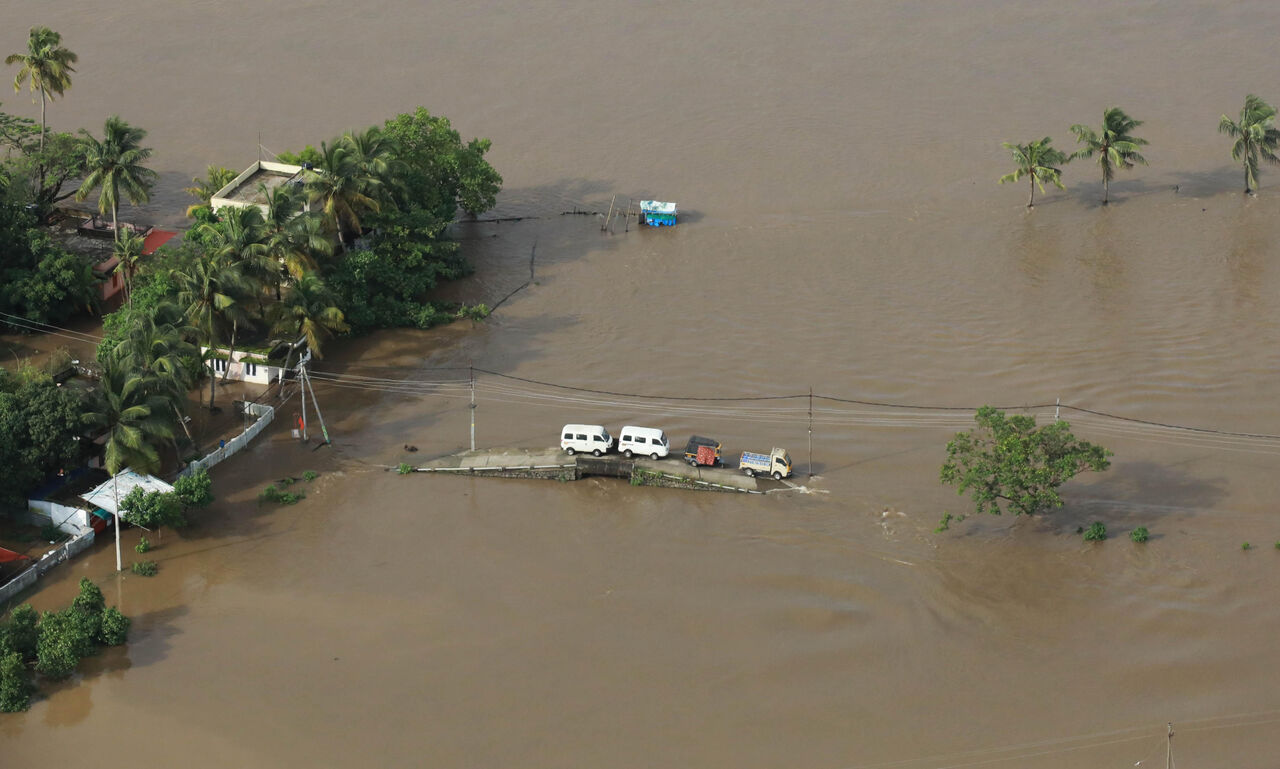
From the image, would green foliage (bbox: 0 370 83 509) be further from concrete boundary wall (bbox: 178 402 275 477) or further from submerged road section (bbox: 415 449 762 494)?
submerged road section (bbox: 415 449 762 494)

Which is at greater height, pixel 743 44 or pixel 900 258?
pixel 743 44

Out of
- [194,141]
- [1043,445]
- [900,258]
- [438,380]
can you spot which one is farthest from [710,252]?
[194,141]

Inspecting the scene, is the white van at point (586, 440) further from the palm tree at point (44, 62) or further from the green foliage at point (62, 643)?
the palm tree at point (44, 62)

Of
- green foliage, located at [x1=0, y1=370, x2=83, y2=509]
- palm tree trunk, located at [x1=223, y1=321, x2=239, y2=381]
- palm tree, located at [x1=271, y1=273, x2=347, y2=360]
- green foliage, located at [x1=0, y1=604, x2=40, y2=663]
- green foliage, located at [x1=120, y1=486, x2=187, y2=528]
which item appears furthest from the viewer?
palm tree, located at [x1=271, y1=273, x2=347, y2=360]

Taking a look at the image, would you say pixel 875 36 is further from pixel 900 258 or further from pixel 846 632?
pixel 846 632

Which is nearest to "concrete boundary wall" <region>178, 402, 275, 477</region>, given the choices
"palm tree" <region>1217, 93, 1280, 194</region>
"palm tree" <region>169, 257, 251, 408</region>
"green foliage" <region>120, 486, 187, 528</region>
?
"palm tree" <region>169, 257, 251, 408</region>

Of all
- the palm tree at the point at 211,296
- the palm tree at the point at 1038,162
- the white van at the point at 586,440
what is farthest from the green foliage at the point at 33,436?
the palm tree at the point at 1038,162

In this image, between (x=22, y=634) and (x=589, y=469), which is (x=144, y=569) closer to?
(x=22, y=634)
